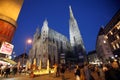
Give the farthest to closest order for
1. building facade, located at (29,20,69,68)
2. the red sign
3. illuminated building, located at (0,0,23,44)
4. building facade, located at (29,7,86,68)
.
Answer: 1. building facade, located at (29,7,86,68)
2. building facade, located at (29,20,69,68)
3. the red sign
4. illuminated building, located at (0,0,23,44)

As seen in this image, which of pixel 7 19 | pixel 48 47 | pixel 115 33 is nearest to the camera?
pixel 7 19

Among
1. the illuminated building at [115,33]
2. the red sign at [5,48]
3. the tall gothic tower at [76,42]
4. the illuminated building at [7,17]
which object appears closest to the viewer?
the illuminated building at [7,17]

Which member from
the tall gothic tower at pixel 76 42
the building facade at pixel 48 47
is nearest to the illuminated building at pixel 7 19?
the building facade at pixel 48 47

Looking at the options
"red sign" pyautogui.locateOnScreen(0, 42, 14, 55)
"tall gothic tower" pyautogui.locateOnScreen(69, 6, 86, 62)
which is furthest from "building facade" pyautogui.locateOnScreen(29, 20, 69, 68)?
"red sign" pyautogui.locateOnScreen(0, 42, 14, 55)

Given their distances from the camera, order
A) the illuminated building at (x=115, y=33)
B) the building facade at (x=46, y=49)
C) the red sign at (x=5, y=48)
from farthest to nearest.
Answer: the building facade at (x=46, y=49) < the illuminated building at (x=115, y=33) < the red sign at (x=5, y=48)

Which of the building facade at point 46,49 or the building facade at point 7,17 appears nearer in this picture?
the building facade at point 7,17

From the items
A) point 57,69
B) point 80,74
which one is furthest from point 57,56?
point 80,74

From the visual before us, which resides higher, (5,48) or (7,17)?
(7,17)

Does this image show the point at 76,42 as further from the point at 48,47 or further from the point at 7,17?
the point at 7,17

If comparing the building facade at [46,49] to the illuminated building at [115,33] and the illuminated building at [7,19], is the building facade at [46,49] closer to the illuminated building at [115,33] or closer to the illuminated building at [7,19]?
the illuminated building at [115,33]

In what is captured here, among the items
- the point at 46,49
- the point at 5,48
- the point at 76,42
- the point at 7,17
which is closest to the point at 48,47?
the point at 46,49

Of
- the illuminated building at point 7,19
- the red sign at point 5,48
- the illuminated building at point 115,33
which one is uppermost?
the illuminated building at point 115,33

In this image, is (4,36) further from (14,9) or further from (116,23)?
(116,23)

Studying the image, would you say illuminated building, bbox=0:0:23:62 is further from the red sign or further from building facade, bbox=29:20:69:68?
building facade, bbox=29:20:69:68
